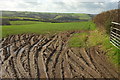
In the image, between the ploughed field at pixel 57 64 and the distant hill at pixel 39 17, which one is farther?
the distant hill at pixel 39 17

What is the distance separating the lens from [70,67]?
27.3 feet

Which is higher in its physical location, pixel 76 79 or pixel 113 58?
pixel 113 58

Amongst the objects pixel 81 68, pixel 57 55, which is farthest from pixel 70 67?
pixel 57 55

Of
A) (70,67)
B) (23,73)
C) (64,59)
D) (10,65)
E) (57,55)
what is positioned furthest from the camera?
(57,55)

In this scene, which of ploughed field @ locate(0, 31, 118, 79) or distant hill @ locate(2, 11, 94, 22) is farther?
distant hill @ locate(2, 11, 94, 22)

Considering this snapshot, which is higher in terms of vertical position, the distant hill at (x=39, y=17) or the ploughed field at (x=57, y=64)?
the distant hill at (x=39, y=17)

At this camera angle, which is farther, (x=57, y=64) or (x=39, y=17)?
(x=39, y=17)

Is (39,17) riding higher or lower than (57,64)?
higher

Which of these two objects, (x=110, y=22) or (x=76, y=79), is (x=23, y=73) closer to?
(x=76, y=79)

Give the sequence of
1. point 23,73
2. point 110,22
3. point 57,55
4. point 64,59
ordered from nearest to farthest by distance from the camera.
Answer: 1. point 23,73
2. point 64,59
3. point 57,55
4. point 110,22

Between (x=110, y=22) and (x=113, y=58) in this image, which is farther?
(x=110, y=22)

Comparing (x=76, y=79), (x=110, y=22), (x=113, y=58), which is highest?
(x=110, y=22)

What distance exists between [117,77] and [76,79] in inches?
67.9

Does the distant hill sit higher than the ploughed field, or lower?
higher
